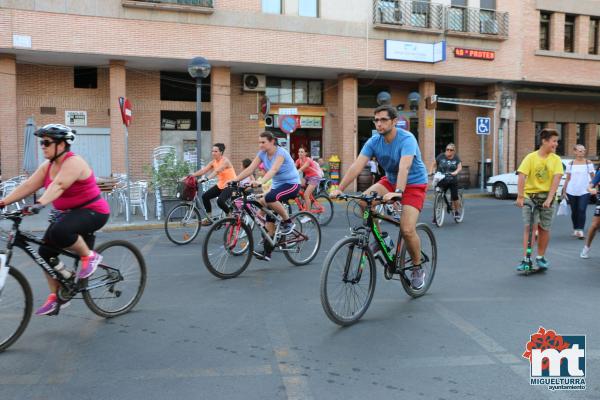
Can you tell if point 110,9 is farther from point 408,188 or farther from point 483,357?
point 483,357

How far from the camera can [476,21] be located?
24.0 metres

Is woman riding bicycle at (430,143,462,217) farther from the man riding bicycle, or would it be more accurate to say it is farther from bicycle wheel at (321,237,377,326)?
bicycle wheel at (321,237,377,326)

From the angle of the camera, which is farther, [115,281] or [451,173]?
[451,173]

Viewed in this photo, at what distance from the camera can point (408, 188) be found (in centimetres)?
551

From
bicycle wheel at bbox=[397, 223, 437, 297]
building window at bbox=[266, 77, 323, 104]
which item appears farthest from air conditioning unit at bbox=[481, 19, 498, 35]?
bicycle wheel at bbox=[397, 223, 437, 297]

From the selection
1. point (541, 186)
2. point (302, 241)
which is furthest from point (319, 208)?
point (541, 186)

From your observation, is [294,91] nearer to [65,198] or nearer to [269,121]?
[269,121]

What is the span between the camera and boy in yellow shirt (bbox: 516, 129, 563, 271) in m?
7.12

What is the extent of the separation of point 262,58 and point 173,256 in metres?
13.1

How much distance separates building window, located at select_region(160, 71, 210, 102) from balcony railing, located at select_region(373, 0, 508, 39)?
25.3 ft

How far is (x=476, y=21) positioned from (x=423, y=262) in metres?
20.9

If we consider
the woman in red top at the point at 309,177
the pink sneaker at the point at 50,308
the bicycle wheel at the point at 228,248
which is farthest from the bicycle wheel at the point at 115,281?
the woman in red top at the point at 309,177

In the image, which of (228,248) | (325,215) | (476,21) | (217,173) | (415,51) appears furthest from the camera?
(476,21)

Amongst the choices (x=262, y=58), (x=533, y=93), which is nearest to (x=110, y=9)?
(x=262, y=58)
